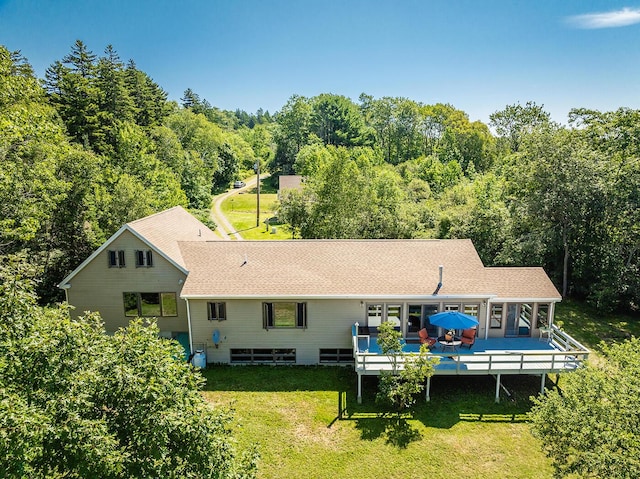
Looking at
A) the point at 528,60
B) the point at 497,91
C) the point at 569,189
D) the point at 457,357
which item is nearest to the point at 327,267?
the point at 457,357

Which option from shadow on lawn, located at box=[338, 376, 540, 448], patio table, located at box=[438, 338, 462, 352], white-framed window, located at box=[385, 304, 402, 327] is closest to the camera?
shadow on lawn, located at box=[338, 376, 540, 448]

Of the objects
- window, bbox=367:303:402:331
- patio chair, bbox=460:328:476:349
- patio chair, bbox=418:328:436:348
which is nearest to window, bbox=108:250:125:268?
window, bbox=367:303:402:331

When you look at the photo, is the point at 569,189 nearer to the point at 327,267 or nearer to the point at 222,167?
the point at 327,267

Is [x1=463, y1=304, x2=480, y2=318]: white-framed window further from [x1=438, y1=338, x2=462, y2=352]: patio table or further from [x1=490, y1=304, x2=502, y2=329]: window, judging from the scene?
[x1=438, y1=338, x2=462, y2=352]: patio table

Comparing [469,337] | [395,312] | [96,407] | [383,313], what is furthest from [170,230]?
[96,407]

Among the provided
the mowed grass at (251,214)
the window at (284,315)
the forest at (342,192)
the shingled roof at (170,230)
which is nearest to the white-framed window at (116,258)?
the shingled roof at (170,230)

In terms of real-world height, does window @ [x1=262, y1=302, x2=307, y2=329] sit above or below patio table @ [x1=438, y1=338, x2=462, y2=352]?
above
